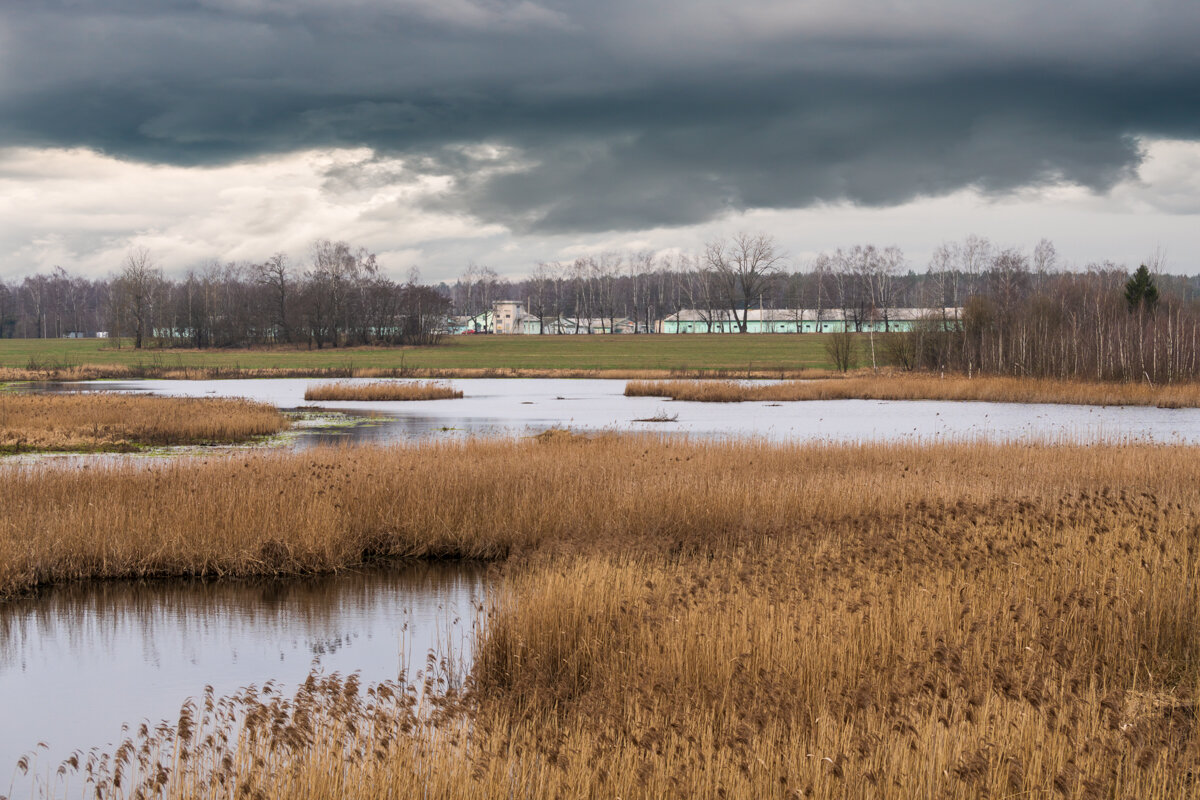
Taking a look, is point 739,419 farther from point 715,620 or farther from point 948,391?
point 715,620

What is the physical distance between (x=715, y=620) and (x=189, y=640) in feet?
21.7

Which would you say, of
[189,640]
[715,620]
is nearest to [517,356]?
[189,640]

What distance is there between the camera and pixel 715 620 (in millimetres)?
8336

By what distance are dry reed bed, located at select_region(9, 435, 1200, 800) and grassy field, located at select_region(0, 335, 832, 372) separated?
63660 millimetres

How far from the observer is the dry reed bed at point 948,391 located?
1636 inches

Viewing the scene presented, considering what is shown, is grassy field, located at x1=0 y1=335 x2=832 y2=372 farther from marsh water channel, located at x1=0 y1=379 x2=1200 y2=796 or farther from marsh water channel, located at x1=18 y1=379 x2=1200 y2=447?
marsh water channel, located at x1=0 y1=379 x2=1200 y2=796

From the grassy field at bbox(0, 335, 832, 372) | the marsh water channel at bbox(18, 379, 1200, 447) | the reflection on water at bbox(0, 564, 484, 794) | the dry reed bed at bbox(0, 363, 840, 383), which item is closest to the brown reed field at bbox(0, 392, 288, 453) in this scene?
the marsh water channel at bbox(18, 379, 1200, 447)

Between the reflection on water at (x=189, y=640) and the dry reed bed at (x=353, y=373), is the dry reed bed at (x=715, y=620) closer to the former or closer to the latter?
the reflection on water at (x=189, y=640)

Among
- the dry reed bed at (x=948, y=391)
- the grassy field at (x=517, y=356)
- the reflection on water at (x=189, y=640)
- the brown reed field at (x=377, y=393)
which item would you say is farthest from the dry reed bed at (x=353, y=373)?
the reflection on water at (x=189, y=640)

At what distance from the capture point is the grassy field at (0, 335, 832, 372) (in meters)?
88.4

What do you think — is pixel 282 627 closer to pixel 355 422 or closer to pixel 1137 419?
pixel 355 422

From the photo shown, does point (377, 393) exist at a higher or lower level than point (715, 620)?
lower

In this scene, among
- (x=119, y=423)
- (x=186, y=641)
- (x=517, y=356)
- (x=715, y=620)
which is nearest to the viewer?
(x=715, y=620)

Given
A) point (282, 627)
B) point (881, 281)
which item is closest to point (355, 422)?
point (282, 627)
